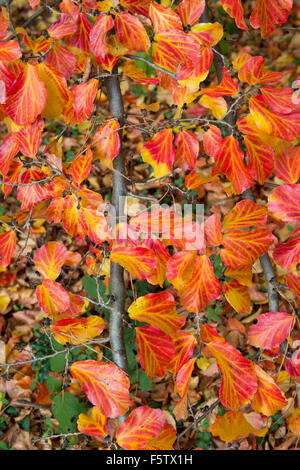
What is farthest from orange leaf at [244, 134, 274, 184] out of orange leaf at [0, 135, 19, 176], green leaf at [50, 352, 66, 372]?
green leaf at [50, 352, 66, 372]

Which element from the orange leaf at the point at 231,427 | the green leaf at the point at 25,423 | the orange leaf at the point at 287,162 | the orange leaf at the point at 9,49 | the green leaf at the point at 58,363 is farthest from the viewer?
the green leaf at the point at 25,423

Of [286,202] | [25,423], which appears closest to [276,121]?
[286,202]

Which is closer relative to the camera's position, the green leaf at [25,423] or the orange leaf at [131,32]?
the orange leaf at [131,32]

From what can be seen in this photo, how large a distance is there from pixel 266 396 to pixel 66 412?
529mm

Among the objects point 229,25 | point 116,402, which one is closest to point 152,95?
point 229,25

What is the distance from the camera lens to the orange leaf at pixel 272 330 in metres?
0.69

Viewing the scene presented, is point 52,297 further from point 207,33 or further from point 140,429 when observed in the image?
point 207,33

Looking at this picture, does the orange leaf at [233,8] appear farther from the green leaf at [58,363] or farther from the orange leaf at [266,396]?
the green leaf at [58,363]

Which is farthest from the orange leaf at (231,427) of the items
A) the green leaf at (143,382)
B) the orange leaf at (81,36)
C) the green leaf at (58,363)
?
the orange leaf at (81,36)

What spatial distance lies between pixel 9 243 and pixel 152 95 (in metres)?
1.21

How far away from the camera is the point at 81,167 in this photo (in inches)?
27.5

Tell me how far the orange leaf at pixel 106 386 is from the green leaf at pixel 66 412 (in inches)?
14.5

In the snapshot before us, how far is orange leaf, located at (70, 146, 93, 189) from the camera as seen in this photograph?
0.69 metres

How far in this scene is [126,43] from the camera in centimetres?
65
